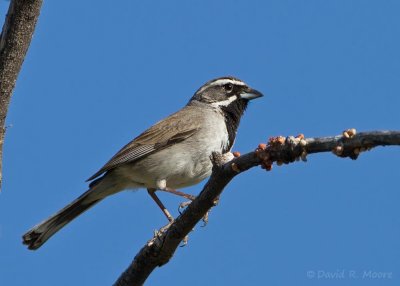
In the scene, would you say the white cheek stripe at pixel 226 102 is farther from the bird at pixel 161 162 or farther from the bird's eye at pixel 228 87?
the bird at pixel 161 162

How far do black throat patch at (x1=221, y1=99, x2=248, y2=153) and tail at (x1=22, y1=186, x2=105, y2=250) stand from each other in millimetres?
1970

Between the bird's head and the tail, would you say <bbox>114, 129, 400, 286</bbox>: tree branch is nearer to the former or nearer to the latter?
the tail

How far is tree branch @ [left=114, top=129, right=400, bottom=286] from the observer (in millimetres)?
4379

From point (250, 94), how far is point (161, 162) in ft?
6.40

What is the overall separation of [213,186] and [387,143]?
208cm

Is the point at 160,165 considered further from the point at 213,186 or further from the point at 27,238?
the point at 213,186

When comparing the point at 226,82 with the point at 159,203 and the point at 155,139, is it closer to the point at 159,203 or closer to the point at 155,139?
the point at 155,139

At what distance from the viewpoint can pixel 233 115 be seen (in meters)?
10.3

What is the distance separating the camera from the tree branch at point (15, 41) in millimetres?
5570

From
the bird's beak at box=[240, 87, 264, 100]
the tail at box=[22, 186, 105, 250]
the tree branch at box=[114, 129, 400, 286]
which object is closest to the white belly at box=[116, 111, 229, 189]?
the tail at box=[22, 186, 105, 250]

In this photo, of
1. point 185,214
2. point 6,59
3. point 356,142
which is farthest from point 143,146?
point 356,142

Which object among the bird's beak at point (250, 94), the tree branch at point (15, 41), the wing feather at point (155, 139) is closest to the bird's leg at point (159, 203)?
the wing feather at point (155, 139)

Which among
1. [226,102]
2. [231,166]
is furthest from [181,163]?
[231,166]

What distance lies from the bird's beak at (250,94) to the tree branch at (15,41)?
527 centimetres
